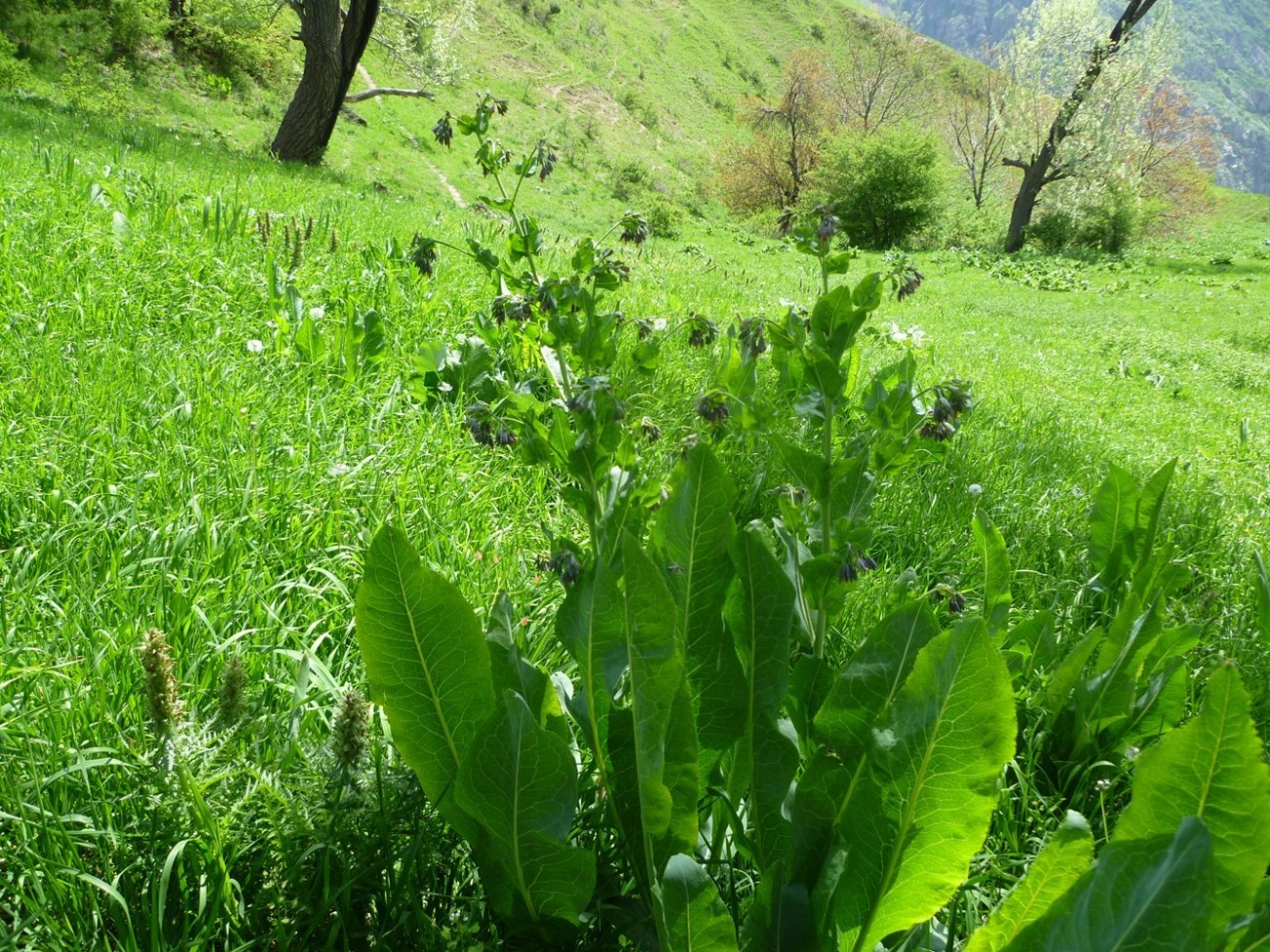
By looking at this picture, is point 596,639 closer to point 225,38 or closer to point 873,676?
point 873,676

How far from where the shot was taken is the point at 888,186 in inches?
952

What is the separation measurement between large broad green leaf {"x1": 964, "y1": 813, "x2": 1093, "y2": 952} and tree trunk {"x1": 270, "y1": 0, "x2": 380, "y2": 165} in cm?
1398

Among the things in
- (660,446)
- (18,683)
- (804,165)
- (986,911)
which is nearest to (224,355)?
(660,446)

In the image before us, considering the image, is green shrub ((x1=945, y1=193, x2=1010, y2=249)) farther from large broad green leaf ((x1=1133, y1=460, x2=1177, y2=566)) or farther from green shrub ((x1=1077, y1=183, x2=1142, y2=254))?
large broad green leaf ((x1=1133, y1=460, x2=1177, y2=566))

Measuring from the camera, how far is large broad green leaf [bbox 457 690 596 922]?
2.96ft

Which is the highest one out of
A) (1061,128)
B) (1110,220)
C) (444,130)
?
(1061,128)

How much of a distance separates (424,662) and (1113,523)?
190 centimetres

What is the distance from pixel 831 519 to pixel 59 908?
137 centimetres

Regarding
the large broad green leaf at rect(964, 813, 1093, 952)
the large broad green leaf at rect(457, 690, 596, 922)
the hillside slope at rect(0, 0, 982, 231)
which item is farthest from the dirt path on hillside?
the large broad green leaf at rect(964, 813, 1093, 952)

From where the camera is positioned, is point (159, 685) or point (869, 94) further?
point (869, 94)

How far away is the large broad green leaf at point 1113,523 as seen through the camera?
202cm

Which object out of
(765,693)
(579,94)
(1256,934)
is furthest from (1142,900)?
(579,94)

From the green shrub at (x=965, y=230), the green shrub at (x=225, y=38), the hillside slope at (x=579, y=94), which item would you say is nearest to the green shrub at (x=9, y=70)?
the hillside slope at (x=579, y=94)

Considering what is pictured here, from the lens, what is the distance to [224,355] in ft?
9.34
